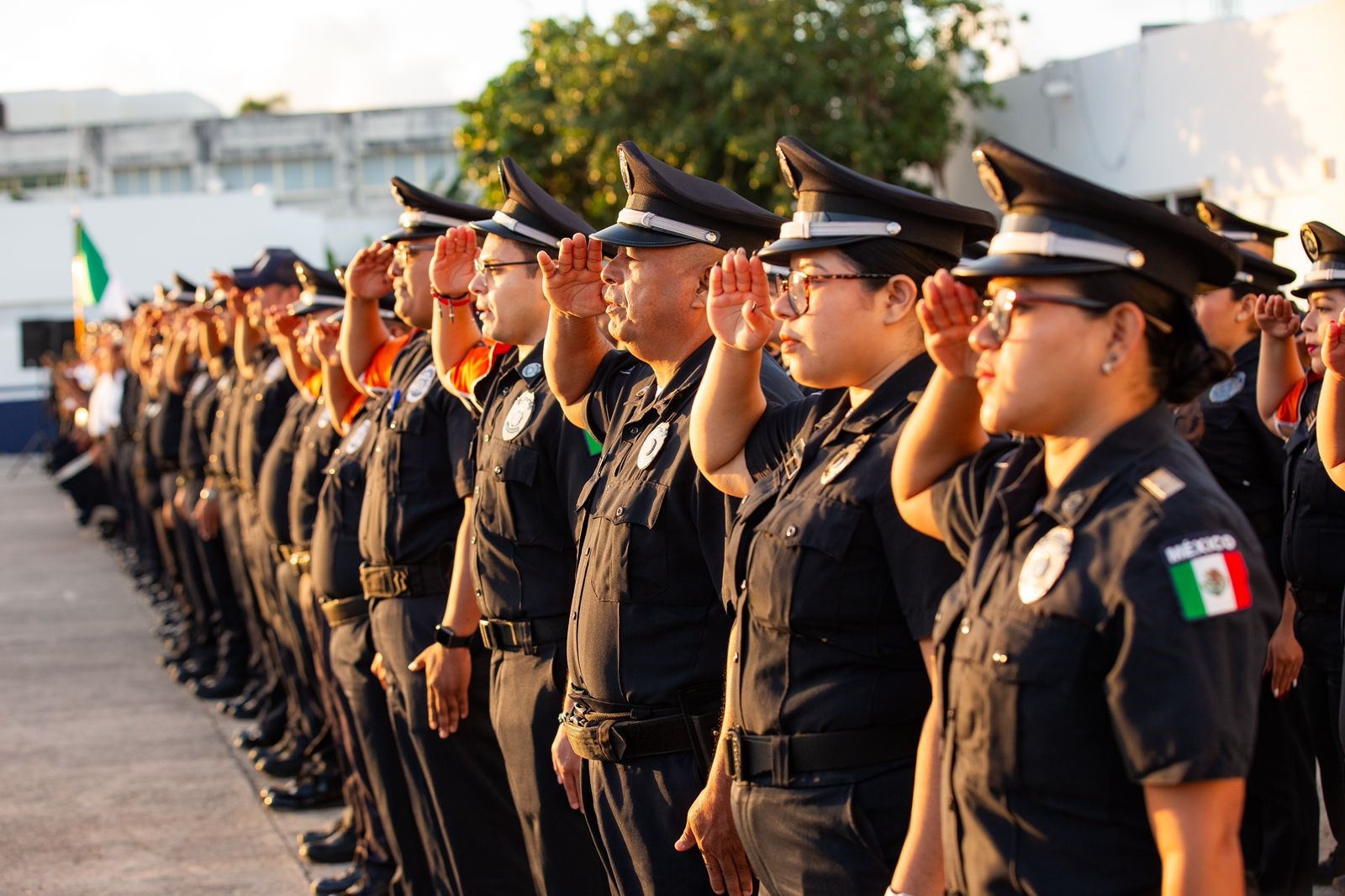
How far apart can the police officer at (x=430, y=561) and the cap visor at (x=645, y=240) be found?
1.29m

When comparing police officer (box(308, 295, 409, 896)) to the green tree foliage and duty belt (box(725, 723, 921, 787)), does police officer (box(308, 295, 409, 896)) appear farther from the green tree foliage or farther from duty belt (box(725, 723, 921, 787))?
the green tree foliage

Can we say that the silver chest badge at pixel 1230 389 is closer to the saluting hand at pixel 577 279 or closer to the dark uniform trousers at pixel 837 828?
the saluting hand at pixel 577 279

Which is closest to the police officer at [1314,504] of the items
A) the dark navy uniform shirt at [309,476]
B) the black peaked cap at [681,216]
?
the black peaked cap at [681,216]

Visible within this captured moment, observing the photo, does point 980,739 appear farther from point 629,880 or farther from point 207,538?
point 207,538

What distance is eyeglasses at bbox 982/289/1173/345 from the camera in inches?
95.7

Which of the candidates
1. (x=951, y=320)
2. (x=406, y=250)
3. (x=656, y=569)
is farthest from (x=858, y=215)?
(x=406, y=250)

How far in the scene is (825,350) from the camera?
3.17 meters

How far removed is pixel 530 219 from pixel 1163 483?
2783 millimetres

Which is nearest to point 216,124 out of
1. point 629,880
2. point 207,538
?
point 207,538

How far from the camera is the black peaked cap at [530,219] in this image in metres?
4.80

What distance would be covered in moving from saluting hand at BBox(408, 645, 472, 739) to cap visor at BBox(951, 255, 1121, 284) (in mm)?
2865

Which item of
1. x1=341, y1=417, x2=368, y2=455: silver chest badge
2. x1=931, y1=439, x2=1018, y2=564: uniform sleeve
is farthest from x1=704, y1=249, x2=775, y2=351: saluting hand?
x1=341, y1=417, x2=368, y2=455: silver chest badge

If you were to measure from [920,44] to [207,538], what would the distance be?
361 inches

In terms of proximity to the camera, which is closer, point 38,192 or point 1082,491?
point 1082,491
